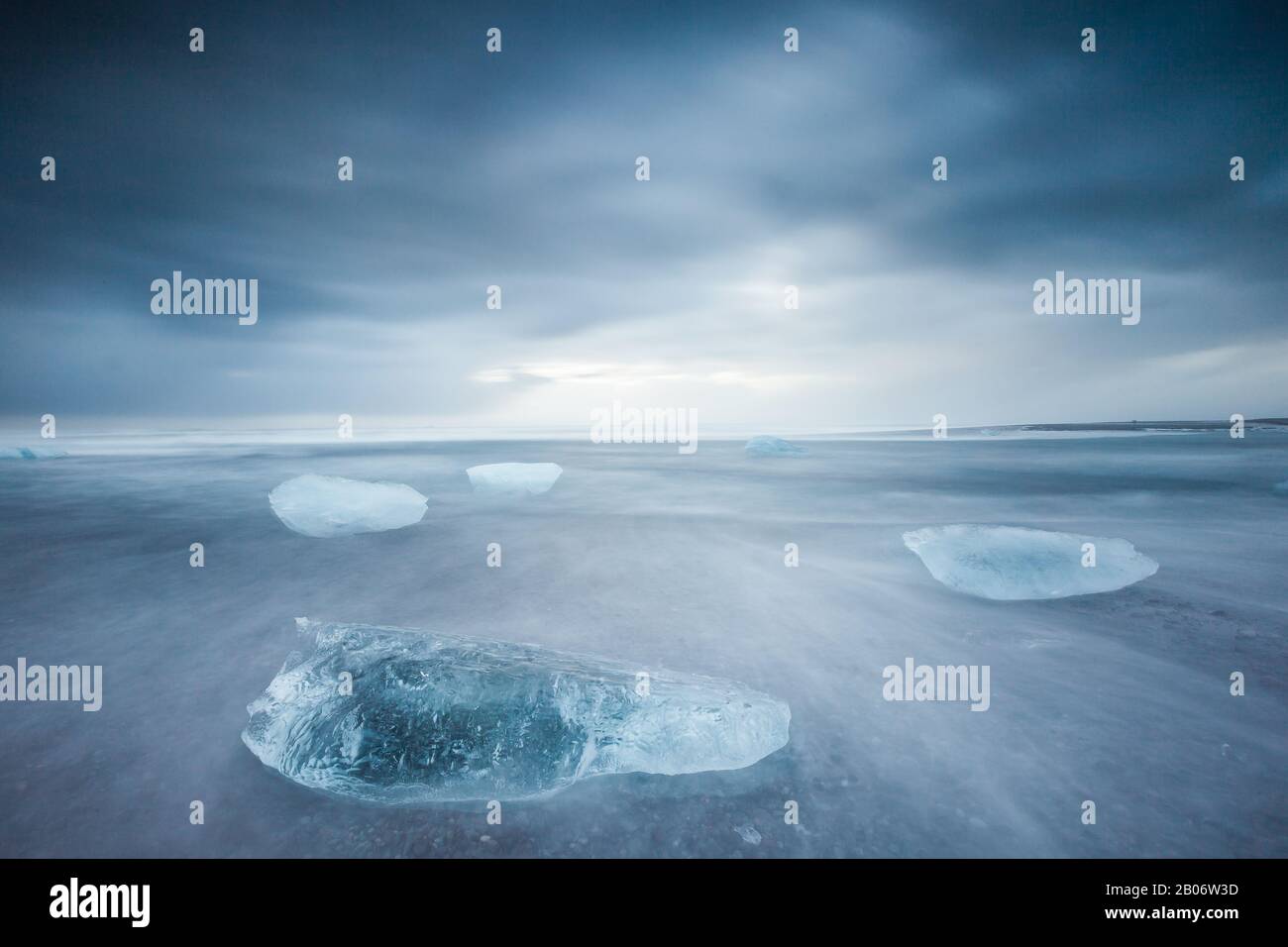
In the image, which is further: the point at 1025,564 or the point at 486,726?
the point at 1025,564

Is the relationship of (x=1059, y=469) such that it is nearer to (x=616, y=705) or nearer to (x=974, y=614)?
(x=974, y=614)

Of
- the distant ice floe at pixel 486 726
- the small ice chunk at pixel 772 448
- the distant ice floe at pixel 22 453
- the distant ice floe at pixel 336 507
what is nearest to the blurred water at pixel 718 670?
the distant ice floe at pixel 486 726

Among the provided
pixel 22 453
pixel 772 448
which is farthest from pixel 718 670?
pixel 22 453

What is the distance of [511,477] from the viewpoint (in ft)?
40.6

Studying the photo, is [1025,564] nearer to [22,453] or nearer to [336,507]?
[336,507]

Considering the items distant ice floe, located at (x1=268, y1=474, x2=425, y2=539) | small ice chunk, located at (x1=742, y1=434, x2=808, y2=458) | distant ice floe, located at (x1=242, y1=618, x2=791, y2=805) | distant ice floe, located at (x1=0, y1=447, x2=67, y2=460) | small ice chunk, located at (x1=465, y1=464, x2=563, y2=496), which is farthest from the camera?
small ice chunk, located at (x1=742, y1=434, x2=808, y2=458)

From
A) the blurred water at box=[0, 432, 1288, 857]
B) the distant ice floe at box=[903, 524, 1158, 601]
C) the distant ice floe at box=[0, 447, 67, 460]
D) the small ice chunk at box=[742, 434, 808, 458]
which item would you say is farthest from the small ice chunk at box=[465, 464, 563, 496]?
the distant ice floe at box=[0, 447, 67, 460]

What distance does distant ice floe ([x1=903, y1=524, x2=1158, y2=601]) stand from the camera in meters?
5.05

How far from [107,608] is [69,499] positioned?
32.9 ft

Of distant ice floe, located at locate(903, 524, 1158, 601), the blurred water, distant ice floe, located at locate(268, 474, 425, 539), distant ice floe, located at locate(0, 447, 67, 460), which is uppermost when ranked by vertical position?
distant ice floe, located at locate(0, 447, 67, 460)

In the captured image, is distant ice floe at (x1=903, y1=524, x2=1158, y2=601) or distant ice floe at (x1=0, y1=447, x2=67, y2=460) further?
distant ice floe at (x1=0, y1=447, x2=67, y2=460)

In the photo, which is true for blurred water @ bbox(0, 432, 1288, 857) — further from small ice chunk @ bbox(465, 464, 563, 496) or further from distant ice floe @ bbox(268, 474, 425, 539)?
small ice chunk @ bbox(465, 464, 563, 496)

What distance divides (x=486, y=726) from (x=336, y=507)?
6.69 metres

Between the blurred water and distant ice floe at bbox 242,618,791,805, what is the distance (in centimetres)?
11
